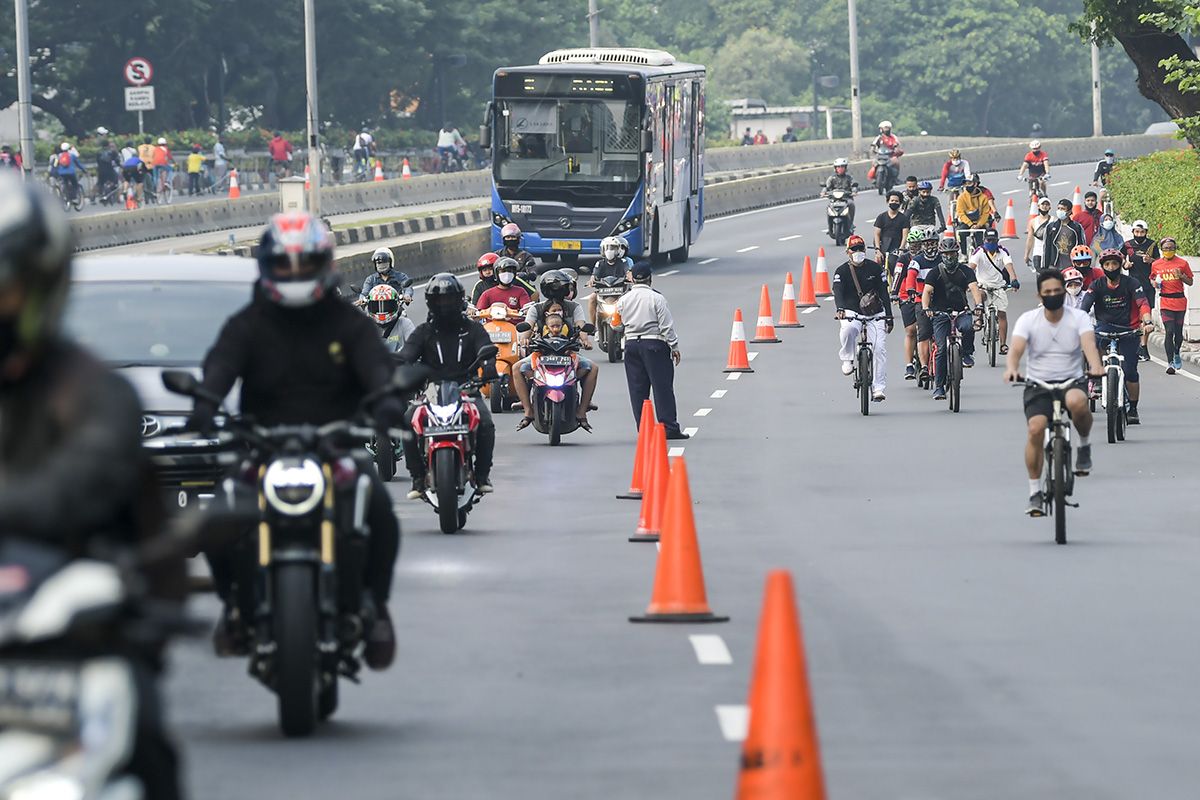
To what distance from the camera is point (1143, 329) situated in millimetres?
25906

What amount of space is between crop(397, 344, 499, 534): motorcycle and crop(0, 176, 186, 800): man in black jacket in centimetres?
1200

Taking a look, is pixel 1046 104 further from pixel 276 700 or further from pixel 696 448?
pixel 276 700

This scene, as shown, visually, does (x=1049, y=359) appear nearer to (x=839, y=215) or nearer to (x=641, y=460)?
(x=641, y=460)

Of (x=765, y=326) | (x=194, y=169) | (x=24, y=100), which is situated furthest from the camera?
(x=194, y=169)

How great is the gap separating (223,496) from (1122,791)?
3.42 metres

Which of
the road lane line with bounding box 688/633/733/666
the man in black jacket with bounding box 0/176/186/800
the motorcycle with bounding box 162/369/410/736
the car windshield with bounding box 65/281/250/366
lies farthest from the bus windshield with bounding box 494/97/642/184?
the man in black jacket with bounding box 0/176/186/800

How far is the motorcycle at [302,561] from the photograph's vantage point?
9.19 m

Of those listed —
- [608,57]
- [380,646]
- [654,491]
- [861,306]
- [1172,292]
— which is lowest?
[654,491]

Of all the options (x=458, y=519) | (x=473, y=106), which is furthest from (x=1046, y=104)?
(x=458, y=519)

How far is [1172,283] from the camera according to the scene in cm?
3094

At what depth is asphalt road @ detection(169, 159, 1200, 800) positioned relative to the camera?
9203 millimetres

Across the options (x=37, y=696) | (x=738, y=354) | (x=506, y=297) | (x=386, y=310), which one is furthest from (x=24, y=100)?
(x=37, y=696)

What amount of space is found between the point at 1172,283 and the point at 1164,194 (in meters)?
12.6

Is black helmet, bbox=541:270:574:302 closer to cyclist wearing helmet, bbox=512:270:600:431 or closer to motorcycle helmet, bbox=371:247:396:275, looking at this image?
cyclist wearing helmet, bbox=512:270:600:431
